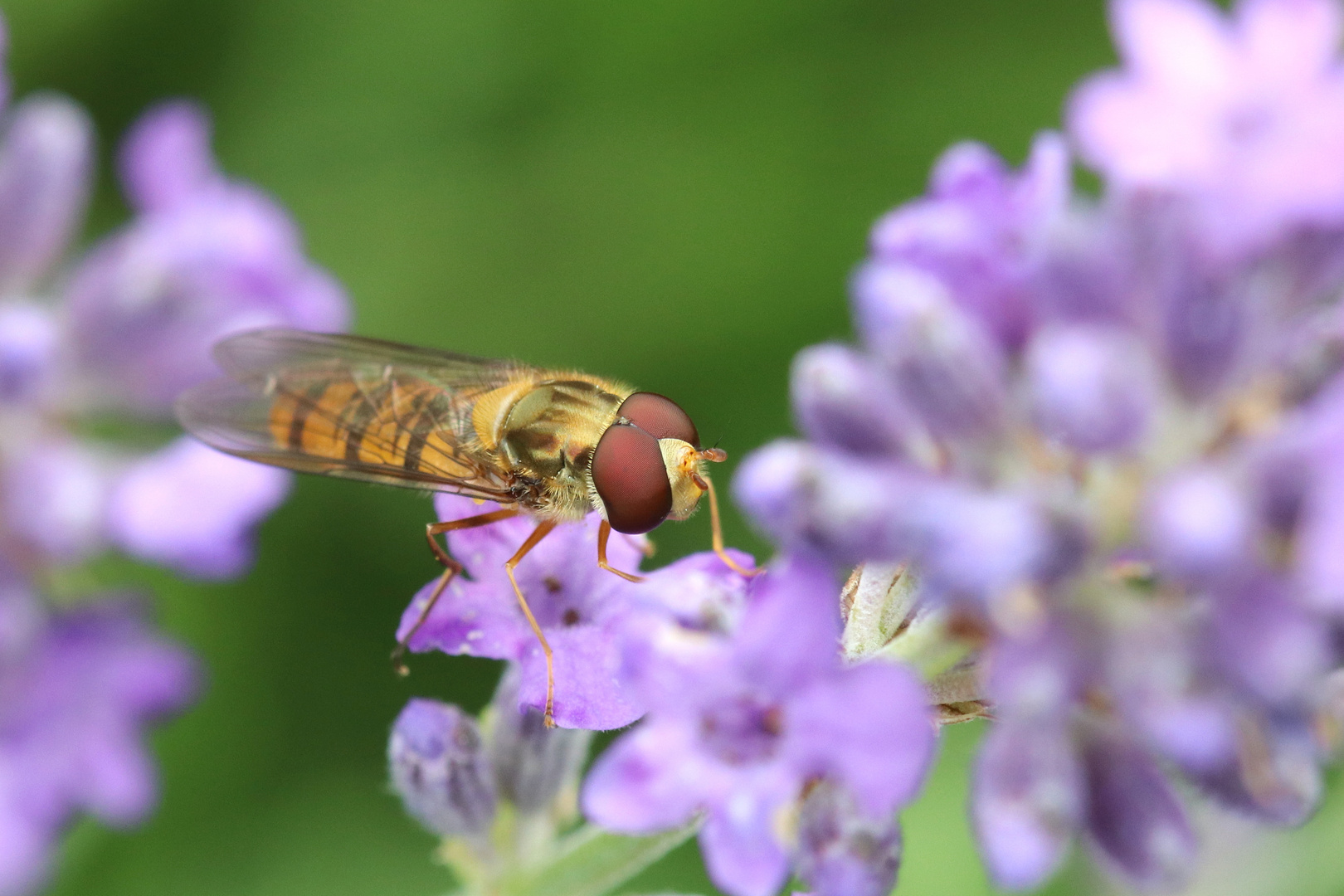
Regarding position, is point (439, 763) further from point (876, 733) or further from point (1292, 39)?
point (1292, 39)

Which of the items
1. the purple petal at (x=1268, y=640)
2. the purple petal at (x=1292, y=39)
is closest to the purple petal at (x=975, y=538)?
the purple petal at (x=1268, y=640)

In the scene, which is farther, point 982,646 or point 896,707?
point 982,646

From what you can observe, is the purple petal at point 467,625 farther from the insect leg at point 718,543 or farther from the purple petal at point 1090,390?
the purple petal at point 1090,390

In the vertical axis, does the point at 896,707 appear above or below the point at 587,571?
below

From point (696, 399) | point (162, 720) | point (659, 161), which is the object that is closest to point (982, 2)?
point (659, 161)

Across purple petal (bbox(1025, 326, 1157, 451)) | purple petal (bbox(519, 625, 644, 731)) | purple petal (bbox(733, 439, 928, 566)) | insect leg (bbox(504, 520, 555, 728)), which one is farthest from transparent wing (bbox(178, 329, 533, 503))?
purple petal (bbox(1025, 326, 1157, 451))

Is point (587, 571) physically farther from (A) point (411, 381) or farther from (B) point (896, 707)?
(B) point (896, 707)
